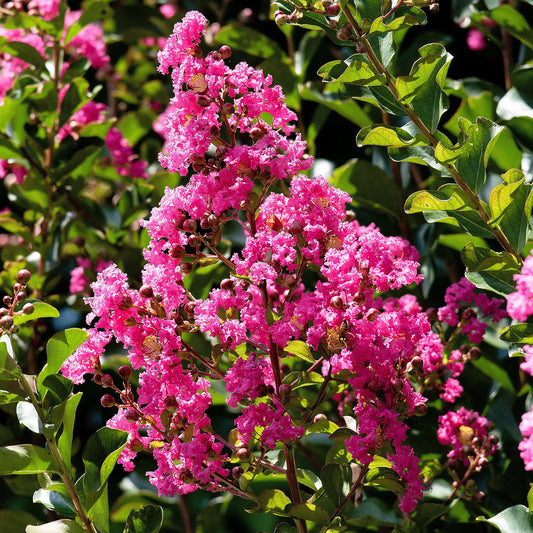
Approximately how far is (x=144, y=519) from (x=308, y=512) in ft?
0.96

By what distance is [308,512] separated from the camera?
1177 millimetres

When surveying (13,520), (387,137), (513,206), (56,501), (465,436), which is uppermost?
(387,137)

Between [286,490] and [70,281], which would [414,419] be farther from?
[70,281]

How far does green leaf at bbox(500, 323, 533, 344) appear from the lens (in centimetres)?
121

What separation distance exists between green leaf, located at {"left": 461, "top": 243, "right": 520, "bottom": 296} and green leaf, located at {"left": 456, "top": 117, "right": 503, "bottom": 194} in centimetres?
11

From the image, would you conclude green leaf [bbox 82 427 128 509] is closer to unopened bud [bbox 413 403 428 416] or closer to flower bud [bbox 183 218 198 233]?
flower bud [bbox 183 218 198 233]

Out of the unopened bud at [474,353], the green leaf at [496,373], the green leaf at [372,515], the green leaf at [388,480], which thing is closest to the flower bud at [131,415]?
the green leaf at [388,480]

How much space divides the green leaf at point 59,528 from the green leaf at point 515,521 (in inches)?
25.1

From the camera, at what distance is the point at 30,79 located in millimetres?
2180

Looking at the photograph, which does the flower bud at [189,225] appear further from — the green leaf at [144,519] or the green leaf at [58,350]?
the green leaf at [144,519]

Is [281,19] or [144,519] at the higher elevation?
[281,19]

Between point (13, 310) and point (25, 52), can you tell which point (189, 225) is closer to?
Answer: point (13, 310)

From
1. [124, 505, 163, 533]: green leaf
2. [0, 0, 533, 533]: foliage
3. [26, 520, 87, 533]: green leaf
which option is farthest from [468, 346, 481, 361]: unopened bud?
[26, 520, 87, 533]: green leaf

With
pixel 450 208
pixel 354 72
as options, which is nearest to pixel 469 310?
pixel 450 208
